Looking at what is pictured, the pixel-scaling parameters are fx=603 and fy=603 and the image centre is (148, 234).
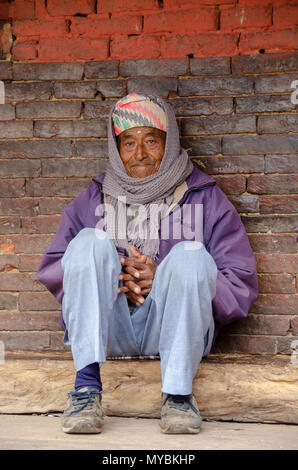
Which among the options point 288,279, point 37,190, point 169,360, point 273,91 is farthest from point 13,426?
point 273,91

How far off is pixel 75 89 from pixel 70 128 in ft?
0.71

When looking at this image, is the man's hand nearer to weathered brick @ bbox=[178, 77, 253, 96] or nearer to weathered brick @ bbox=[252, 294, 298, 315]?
weathered brick @ bbox=[252, 294, 298, 315]

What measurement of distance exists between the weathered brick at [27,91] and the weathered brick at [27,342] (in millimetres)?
1319

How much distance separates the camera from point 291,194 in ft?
10.4

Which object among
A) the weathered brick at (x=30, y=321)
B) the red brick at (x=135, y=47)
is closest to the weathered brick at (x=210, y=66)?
the red brick at (x=135, y=47)

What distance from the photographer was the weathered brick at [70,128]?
336 centimetres

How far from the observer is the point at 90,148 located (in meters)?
3.37

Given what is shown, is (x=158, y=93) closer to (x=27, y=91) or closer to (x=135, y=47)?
(x=135, y=47)

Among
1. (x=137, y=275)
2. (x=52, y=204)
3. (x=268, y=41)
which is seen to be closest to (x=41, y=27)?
(x=52, y=204)

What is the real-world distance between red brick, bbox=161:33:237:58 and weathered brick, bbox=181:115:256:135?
35cm

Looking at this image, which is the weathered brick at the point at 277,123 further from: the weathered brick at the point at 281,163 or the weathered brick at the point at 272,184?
the weathered brick at the point at 272,184

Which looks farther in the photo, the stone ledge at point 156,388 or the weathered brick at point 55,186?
the weathered brick at point 55,186

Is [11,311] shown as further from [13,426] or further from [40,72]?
[40,72]

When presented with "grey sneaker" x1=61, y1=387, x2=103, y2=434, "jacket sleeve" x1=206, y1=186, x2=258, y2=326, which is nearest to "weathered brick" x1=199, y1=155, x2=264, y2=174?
"jacket sleeve" x1=206, y1=186, x2=258, y2=326
